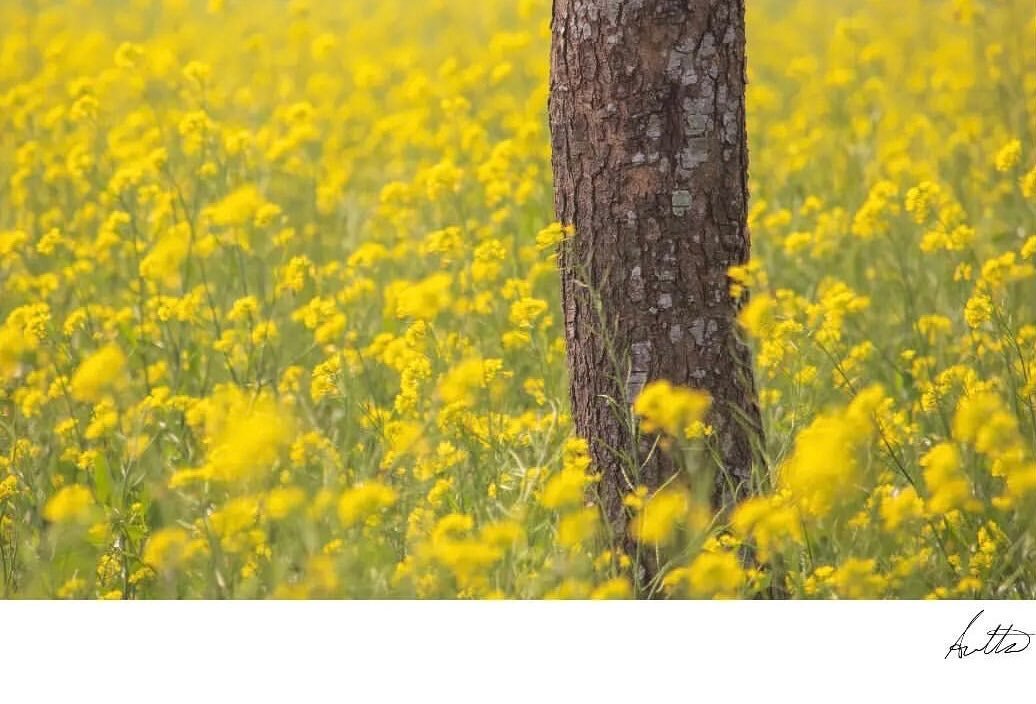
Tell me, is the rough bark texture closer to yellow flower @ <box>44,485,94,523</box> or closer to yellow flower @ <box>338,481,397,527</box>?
yellow flower @ <box>338,481,397,527</box>

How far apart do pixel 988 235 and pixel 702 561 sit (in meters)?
2.34

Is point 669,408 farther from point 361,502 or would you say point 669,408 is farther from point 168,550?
point 168,550

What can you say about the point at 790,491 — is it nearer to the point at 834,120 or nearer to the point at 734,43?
the point at 734,43

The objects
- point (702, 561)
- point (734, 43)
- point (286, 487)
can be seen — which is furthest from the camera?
point (286, 487)

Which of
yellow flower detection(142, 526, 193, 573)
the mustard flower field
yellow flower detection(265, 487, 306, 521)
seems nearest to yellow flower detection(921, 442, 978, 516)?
the mustard flower field

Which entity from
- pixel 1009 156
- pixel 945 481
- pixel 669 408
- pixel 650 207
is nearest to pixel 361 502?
pixel 669 408

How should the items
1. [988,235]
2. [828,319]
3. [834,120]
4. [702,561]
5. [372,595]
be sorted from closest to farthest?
[702,561], [372,595], [828,319], [988,235], [834,120]

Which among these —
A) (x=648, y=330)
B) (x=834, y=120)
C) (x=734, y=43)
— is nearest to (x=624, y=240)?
(x=648, y=330)

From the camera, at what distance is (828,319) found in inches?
101

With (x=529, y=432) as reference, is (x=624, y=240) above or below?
above

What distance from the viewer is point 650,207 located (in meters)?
2.17
